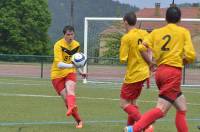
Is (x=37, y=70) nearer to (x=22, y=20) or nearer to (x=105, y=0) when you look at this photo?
(x=22, y=20)

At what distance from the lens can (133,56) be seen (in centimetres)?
966

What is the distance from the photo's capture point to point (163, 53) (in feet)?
28.2

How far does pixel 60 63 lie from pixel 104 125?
1.39m

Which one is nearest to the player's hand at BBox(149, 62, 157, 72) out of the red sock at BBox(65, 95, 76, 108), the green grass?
the green grass

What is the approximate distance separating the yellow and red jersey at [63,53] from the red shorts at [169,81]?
328cm

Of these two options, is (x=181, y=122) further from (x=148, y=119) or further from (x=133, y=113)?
(x=133, y=113)

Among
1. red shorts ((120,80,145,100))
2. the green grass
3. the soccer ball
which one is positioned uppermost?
the soccer ball

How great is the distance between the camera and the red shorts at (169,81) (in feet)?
27.8

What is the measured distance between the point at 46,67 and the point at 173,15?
77.7 ft

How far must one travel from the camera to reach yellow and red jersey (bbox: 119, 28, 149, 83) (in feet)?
Answer: 31.3

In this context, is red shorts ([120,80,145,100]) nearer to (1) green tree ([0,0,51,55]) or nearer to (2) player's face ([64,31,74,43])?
(2) player's face ([64,31,74,43])

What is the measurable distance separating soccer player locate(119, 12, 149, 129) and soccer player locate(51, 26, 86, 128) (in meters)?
1.77

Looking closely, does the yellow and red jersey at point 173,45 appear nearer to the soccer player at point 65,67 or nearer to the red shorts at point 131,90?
the red shorts at point 131,90

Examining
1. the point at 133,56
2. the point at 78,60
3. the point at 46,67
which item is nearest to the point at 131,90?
the point at 133,56
